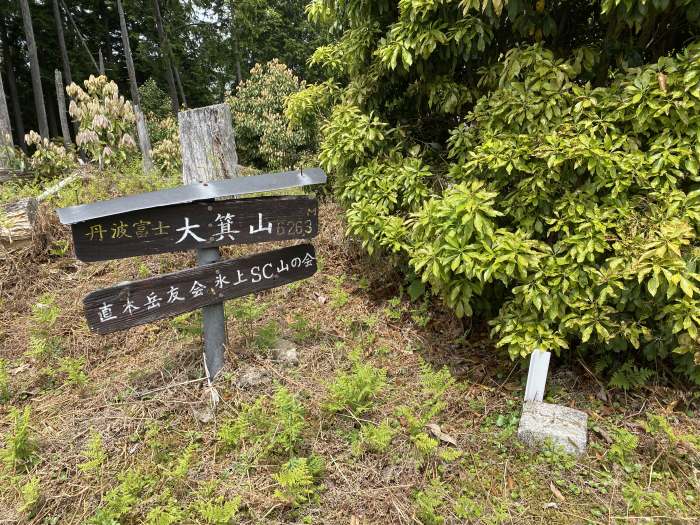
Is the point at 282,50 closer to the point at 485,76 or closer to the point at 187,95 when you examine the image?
the point at 187,95

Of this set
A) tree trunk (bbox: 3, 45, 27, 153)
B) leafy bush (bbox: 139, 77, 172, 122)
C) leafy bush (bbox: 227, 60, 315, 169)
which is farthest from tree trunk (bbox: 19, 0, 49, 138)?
leafy bush (bbox: 227, 60, 315, 169)

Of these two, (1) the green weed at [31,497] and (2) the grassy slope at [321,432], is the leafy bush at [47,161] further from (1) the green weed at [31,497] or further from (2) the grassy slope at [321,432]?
(1) the green weed at [31,497]

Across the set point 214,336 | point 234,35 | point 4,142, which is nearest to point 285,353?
point 214,336

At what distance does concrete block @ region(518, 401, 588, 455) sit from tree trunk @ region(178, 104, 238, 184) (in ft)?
8.00

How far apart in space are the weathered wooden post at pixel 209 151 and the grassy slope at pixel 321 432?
0.38m

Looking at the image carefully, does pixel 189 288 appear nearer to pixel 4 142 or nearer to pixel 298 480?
pixel 298 480

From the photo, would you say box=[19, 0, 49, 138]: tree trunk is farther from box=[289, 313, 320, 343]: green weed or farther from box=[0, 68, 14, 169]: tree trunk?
box=[289, 313, 320, 343]: green weed

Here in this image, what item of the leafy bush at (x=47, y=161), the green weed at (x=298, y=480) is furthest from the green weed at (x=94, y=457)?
the leafy bush at (x=47, y=161)

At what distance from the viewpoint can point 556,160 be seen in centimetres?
250

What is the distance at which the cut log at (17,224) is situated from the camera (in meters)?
4.07

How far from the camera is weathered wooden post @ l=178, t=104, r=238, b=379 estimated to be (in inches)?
105

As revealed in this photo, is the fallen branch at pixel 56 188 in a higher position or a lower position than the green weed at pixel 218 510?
higher

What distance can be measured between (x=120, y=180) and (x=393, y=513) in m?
5.23

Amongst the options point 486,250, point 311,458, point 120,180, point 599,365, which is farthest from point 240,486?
point 120,180
